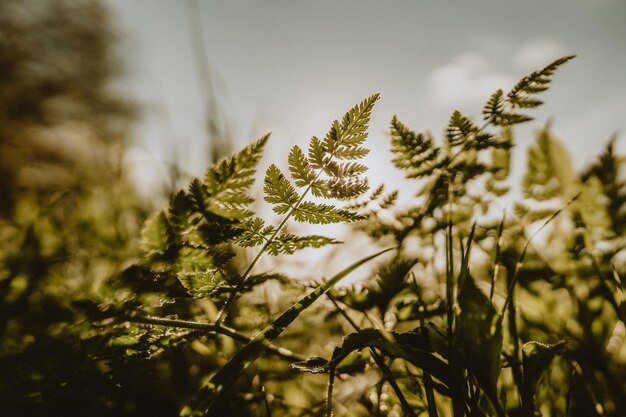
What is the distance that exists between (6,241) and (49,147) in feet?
26.0

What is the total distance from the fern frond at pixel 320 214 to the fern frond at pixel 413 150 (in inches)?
12.4

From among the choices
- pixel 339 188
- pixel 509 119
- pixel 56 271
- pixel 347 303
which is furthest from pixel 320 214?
pixel 56 271

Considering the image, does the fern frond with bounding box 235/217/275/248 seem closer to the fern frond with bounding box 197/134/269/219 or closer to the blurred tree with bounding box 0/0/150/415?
the fern frond with bounding box 197/134/269/219

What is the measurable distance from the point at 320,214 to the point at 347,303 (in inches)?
12.3

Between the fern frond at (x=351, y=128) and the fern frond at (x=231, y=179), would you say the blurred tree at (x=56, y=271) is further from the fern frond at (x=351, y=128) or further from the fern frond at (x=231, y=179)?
the fern frond at (x=351, y=128)

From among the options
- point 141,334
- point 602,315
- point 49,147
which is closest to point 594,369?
point 602,315

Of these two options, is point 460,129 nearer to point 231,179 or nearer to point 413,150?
point 413,150

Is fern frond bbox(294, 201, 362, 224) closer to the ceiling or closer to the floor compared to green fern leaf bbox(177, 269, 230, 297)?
closer to the ceiling

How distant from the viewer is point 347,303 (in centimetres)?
95

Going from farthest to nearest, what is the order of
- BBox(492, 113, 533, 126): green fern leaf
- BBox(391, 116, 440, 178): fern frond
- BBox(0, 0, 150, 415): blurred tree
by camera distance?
BBox(391, 116, 440, 178): fern frond, BBox(492, 113, 533, 126): green fern leaf, BBox(0, 0, 150, 415): blurred tree

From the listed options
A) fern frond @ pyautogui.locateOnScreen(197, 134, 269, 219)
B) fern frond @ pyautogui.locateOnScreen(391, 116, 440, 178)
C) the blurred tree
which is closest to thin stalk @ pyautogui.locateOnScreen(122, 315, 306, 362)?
the blurred tree

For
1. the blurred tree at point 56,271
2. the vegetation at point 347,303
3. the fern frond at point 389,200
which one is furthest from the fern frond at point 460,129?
the blurred tree at point 56,271

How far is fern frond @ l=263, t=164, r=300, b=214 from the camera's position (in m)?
0.76

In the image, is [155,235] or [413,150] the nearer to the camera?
[155,235]
